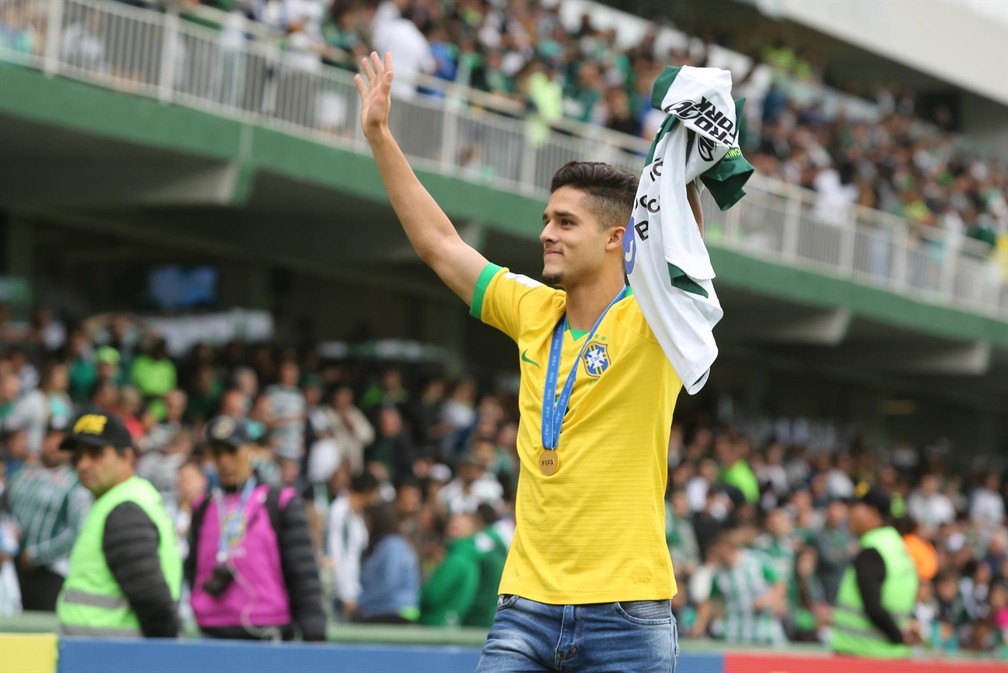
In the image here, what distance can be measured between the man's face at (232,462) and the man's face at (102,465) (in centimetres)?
92

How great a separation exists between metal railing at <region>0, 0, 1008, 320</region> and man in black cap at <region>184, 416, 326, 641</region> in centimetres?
704

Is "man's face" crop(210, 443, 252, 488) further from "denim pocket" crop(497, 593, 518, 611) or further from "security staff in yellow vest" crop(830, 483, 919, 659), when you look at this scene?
"security staff in yellow vest" crop(830, 483, 919, 659)

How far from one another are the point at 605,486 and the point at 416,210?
3.45 ft

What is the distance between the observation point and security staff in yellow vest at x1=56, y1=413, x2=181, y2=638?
6352 millimetres

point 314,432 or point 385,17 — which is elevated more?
point 385,17

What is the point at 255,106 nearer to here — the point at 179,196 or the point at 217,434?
the point at 179,196

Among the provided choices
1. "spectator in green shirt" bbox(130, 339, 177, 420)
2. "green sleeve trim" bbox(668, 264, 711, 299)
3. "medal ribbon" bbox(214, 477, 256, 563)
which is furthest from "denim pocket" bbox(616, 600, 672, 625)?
"spectator in green shirt" bbox(130, 339, 177, 420)

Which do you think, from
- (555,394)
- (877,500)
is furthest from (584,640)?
(877,500)

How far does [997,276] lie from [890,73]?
8283 mm

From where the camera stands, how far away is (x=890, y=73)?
3225 cm

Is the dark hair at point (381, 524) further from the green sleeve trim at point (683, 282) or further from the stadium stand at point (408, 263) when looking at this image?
the green sleeve trim at point (683, 282)

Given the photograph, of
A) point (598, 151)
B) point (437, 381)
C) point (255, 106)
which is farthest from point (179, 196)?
point (598, 151)

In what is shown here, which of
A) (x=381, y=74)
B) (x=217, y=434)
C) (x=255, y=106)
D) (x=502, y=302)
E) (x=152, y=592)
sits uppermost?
(x=255, y=106)

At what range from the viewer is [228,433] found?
7531mm
